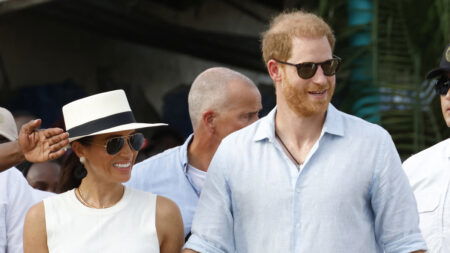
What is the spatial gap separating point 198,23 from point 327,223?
7740mm

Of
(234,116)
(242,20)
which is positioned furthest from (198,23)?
(234,116)

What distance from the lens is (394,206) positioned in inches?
159

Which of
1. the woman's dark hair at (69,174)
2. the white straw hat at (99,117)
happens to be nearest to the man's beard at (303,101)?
the white straw hat at (99,117)

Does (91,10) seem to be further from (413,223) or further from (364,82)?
(413,223)

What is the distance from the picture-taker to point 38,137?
14.2 ft

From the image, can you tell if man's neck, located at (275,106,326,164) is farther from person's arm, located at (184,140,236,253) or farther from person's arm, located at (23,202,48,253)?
person's arm, located at (23,202,48,253)

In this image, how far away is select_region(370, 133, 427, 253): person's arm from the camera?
159 inches

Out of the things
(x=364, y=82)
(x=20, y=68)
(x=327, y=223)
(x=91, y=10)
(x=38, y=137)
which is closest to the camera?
(x=327, y=223)

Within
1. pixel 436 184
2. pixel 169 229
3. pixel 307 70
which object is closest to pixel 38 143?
pixel 169 229

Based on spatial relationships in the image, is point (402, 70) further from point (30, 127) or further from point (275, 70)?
point (30, 127)

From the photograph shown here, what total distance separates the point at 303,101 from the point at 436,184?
1.09 meters

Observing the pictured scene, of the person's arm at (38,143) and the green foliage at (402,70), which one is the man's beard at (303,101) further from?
the green foliage at (402,70)

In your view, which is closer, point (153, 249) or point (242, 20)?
point (153, 249)

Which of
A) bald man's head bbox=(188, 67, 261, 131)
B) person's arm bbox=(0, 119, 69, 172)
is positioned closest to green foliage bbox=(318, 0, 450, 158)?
bald man's head bbox=(188, 67, 261, 131)
